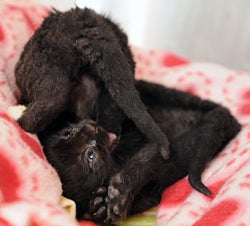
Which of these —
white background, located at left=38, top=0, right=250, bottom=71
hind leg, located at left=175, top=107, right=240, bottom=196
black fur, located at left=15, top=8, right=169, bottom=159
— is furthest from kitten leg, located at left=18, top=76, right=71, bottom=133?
white background, located at left=38, top=0, right=250, bottom=71

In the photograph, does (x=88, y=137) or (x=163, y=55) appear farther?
(x=163, y=55)

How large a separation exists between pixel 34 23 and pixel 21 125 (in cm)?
60

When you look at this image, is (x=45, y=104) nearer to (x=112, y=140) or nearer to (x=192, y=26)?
(x=112, y=140)

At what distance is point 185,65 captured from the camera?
2.08 meters

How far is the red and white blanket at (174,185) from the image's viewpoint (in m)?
1.11

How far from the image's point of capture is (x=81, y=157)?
1.39 meters

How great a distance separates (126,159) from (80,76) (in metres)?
0.27

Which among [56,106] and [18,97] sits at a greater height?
[56,106]

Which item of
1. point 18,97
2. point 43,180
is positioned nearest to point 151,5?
point 18,97

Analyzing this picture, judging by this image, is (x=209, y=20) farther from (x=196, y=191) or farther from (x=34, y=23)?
(x=196, y=191)

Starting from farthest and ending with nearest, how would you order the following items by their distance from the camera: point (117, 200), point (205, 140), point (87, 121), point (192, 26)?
point (192, 26) < point (205, 140) < point (87, 121) < point (117, 200)

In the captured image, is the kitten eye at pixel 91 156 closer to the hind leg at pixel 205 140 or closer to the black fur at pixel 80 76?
the black fur at pixel 80 76

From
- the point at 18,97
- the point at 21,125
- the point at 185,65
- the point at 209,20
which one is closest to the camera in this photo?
the point at 21,125

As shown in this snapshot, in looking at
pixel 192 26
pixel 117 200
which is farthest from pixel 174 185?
pixel 192 26
